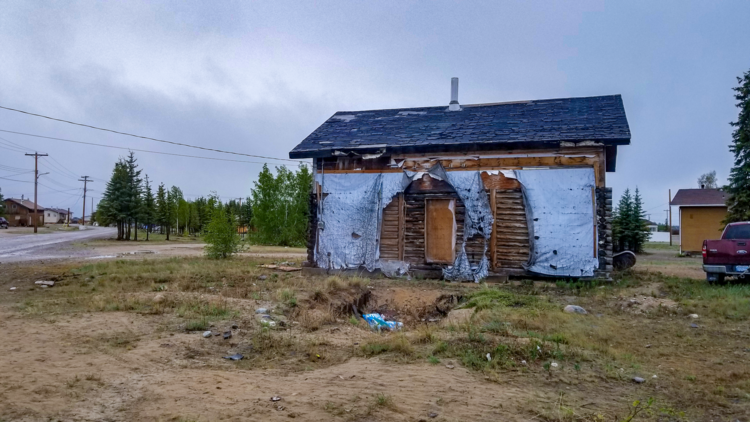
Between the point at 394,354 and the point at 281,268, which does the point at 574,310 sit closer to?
the point at 394,354

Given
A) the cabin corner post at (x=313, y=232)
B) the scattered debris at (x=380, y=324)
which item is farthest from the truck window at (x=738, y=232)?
the cabin corner post at (x=313, y=232)

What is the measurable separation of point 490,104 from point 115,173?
34009mm

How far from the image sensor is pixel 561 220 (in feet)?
40.4

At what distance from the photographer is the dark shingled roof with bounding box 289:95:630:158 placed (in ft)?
41.3

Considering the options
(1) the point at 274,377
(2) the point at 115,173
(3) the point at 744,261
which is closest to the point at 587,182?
(3) the point at 744,261

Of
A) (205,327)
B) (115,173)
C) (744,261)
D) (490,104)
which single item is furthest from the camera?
(115,173)

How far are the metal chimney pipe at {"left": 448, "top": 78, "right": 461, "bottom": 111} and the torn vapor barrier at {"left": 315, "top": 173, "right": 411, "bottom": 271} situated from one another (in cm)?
464

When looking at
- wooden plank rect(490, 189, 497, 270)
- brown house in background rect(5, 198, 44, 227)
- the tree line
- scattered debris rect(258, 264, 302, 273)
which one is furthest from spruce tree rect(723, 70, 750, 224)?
brown house in background rect(5, 198, 44, 227)

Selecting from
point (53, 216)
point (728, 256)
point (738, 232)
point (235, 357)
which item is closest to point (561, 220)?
point (728, 256)

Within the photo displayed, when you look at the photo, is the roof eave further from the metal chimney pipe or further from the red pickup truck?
the metal chimney pipe

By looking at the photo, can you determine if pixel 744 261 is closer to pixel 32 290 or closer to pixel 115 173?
pixel 32 290

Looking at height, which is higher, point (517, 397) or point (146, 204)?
point (146, 204)

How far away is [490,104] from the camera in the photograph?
16.6 meters

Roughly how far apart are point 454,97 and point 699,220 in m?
20.0
